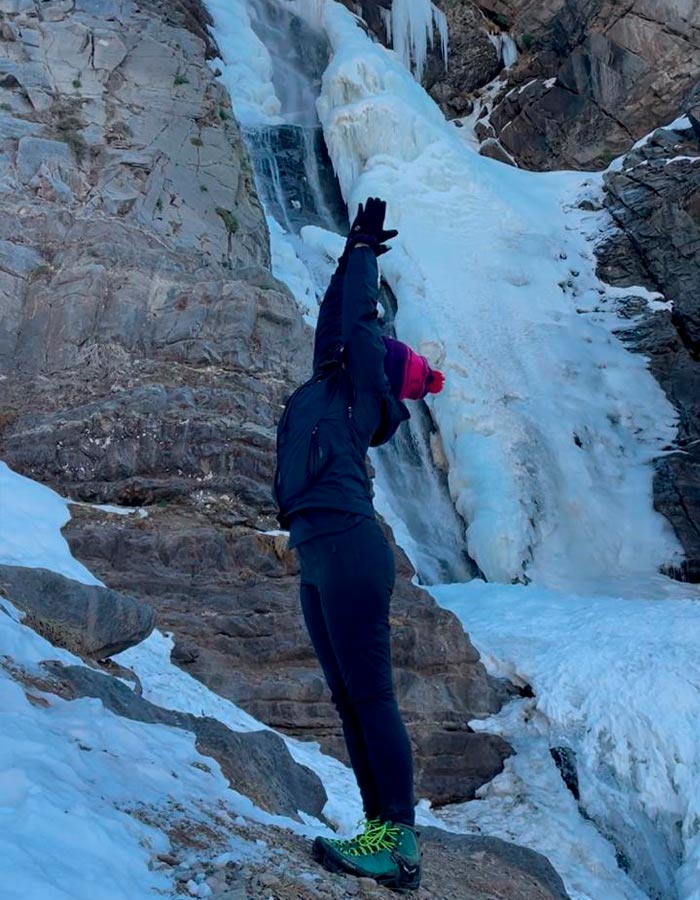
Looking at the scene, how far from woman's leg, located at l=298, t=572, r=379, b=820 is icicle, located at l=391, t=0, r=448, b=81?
82.8 feet

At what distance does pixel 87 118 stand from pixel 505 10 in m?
15.2

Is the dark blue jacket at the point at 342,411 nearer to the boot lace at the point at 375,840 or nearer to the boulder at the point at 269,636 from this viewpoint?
the boot lace at the point at 375,840

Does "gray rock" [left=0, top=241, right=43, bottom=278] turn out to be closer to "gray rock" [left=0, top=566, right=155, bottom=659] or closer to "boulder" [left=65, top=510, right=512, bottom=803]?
"boulder" [left=65, top=510, right=512, bottom=803]

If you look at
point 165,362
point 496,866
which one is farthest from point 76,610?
point 165,362

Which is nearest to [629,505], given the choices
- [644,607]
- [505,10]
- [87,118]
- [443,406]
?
[443,406]

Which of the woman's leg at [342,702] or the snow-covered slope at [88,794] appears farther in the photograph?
the woman's leg at [342,702]

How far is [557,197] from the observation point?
22.5 m

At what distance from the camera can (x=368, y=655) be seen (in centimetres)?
273

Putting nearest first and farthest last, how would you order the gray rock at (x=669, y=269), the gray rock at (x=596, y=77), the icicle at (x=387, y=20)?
the gray rock at (x=669, y=269) < the gray rock at (x=596, y=77) < the icicle at (x=387, y=20)

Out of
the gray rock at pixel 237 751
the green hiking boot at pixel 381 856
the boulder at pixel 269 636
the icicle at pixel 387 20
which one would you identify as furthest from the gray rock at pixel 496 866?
the icicle at pixel 387 20

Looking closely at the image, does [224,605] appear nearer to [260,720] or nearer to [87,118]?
[260,720]

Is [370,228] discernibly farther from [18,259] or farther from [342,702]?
[18,259]

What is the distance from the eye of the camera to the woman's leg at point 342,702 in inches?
108

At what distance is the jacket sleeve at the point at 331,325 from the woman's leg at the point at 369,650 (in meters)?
0.62
